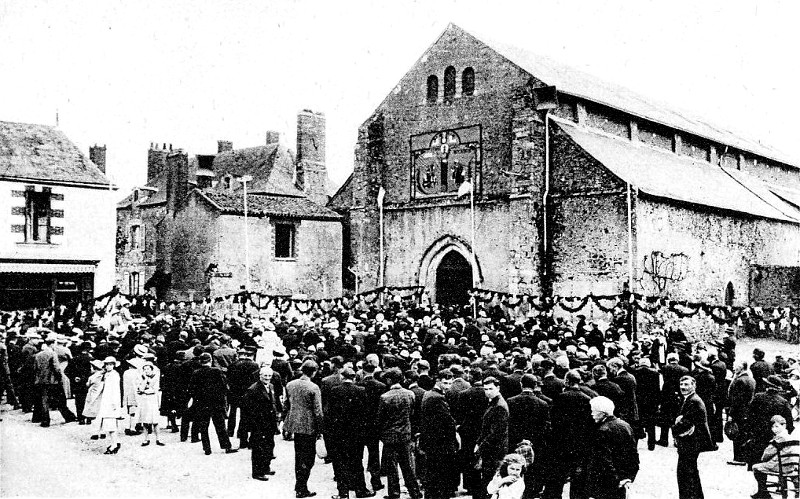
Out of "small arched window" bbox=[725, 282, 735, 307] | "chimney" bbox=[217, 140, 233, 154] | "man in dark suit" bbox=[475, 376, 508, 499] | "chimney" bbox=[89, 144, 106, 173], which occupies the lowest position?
"man in dark suit" bbox=[475, 376, 508, 499]

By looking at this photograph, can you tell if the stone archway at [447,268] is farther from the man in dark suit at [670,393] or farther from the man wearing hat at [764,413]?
the man wearing hat at [764,413]

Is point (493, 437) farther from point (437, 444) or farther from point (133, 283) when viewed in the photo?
point (133, 283)

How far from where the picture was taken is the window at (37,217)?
24797mm

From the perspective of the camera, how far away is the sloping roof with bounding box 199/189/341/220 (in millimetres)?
30938

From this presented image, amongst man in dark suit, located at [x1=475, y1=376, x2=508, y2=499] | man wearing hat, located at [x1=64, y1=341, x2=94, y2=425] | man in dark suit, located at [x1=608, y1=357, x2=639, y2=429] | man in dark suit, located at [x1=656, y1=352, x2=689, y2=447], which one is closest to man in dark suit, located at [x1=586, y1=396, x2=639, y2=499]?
man in dark suit, located at [x1=475, y1=376, x2=508, y2=499]

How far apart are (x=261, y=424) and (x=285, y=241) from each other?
2217 centimetres

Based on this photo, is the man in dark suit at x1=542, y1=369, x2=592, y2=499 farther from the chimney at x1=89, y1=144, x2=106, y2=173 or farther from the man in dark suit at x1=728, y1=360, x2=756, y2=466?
the chimney at x1=89, y1=144, x2=106, y2=173

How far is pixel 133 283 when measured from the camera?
1511 inches

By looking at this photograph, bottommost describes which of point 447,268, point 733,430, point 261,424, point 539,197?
point 733,430

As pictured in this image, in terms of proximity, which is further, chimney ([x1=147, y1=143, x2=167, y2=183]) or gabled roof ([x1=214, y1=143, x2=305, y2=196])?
chimney ([x1=147, y1=143, x2=167, y2=183])

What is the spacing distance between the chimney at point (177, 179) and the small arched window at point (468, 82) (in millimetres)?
13650

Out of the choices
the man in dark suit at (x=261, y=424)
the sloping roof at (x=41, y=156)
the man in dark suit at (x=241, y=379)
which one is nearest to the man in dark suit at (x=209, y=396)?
the man in dark suit at (x=241, y=379)

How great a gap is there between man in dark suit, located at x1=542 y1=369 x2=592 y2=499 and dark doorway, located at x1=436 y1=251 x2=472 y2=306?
17572mm

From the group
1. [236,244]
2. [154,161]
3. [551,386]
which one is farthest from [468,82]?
[154,161]
